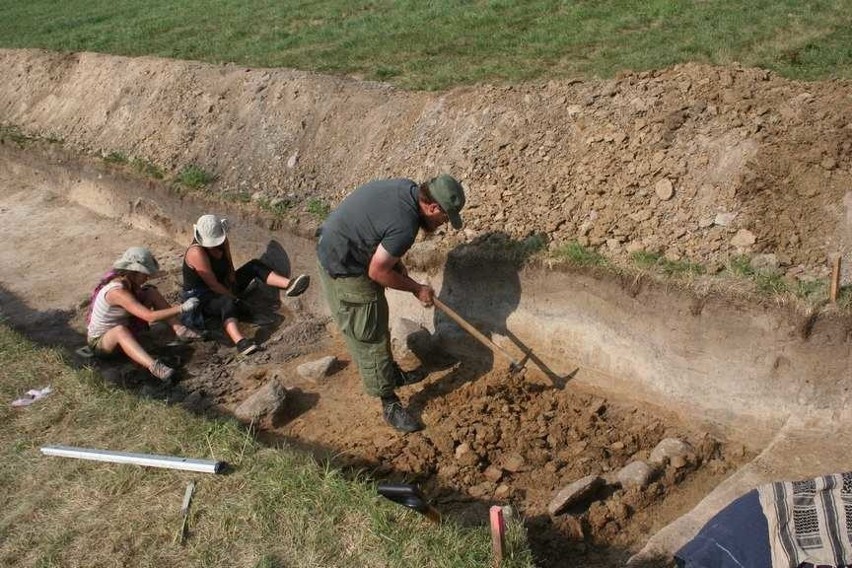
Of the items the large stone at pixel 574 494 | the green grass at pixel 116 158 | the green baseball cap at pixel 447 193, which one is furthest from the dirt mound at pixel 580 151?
the large stone at pixel 574 494

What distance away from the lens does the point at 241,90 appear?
9438mm

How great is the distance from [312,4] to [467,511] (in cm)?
1011

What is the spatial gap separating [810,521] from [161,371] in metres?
4.84

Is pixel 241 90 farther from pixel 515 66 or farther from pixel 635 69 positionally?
pixel 635 69

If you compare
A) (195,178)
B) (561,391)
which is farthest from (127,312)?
(561,391)

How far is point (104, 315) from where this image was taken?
676 centimetres

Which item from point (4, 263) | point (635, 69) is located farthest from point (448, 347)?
point (4, 263)

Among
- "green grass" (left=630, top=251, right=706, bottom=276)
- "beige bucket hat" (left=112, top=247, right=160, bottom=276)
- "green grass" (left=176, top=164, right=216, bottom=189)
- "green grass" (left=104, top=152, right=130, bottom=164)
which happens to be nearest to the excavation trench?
"green grass" (left=630, top=251, right=706, bottom=276)

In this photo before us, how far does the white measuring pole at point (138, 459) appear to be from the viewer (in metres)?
4.47

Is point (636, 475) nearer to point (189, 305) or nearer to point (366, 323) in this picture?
point (366, 323)

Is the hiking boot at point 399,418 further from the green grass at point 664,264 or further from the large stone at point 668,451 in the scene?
the green grass at point 664,264

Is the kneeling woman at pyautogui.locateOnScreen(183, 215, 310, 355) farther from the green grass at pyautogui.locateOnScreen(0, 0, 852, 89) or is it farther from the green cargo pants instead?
the green grass at pyautogui.locateOnScreen(0, 0, 852, 89)

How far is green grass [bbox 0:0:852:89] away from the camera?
7.91 m

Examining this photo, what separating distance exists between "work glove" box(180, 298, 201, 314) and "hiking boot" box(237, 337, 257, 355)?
0.48 metres
